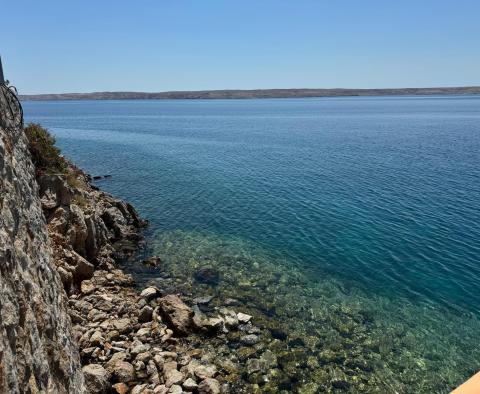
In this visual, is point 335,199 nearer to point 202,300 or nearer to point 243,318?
point 202,300

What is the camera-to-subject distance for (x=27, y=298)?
35.6 feet

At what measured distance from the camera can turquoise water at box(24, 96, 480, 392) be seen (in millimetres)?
20984

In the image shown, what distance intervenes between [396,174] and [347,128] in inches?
2800

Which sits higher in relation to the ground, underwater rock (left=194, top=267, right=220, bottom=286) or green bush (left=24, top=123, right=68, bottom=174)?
green bush (left=24, top=123, right=68, bottom=174)

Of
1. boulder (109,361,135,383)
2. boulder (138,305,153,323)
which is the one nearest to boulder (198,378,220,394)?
boulder (109,361,135,383)

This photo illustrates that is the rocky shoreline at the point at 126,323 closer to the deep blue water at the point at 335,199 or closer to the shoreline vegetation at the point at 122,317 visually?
the shoreline vegetation at the point at 122,317

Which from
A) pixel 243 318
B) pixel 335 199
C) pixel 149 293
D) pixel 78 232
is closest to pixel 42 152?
pixel 78 232

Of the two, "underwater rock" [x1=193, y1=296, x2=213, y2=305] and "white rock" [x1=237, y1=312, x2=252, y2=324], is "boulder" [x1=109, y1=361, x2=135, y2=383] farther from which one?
"underwater rock" [x1=193, y1=296, x2=213, y2=305]

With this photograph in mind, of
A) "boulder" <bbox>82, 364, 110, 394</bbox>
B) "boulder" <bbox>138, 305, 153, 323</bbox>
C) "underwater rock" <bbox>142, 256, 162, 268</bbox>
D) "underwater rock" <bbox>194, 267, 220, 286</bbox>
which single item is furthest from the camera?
"underwater rock" <bbox>142, 256, 162, 268</bbox>

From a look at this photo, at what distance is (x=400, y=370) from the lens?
63.8ft

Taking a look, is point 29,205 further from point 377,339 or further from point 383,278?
point 383,278

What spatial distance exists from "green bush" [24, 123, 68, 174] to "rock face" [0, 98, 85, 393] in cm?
1451

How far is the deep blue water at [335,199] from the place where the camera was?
30.0 m

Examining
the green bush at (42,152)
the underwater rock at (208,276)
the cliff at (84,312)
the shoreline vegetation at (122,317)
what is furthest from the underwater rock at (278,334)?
the green bush at (42,152)
